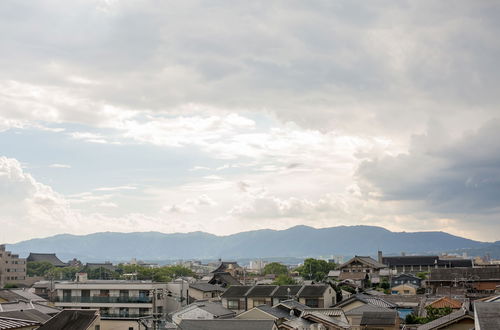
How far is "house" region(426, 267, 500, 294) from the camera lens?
79.9m

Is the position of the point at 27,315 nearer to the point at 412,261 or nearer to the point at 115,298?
the point at 115,298

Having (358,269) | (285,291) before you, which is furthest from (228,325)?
(358,269)

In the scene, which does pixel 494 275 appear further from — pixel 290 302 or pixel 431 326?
pixel 431 326

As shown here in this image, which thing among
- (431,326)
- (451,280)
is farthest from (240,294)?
(451,280)

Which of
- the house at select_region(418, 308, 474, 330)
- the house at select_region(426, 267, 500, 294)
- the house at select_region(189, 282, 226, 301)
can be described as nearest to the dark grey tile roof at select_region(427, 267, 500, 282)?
the house at select_region(426, 267, 500, 294)

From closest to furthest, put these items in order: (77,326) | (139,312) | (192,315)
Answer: (77,326)
(192,315)
(139,312)

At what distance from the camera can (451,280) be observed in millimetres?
81312

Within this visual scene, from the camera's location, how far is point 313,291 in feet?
201

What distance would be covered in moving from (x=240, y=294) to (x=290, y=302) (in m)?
10.1

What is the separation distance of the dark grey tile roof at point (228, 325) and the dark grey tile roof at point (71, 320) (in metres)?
7.13

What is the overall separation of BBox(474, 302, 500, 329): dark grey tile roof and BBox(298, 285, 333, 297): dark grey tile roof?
40934 mm

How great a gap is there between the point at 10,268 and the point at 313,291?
308ft

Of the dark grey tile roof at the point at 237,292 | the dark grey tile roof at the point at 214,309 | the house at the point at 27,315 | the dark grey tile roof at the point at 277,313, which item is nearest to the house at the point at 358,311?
the dark grey tile roof at the point at 277,313

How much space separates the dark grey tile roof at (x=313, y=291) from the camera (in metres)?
60.3
